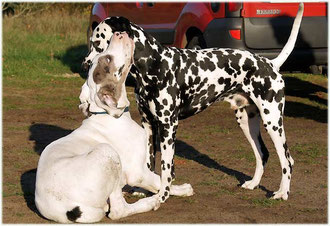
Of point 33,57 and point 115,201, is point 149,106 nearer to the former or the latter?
point 115,201

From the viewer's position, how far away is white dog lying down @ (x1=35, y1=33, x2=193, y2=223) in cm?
649

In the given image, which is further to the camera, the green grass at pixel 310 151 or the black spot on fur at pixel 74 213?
the green grass at pixel 310 151

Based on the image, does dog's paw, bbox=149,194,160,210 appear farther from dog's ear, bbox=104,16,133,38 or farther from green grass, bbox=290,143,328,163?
green grass, bbox=290,143,328,163

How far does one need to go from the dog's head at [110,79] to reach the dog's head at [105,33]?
0.33 m

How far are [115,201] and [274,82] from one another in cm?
219

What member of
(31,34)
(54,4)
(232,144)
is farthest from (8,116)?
(54,4)

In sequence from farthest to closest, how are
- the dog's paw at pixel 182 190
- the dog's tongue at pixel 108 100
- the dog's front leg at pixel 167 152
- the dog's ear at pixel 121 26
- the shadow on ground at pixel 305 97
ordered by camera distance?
the shadow on ground at pixel 305 97
the dog's paw at pixel 182 190
the dog's front leg at pixel 167 152
the dog's ear at pixel 121 26
the dog's tongue at pixel 108 100

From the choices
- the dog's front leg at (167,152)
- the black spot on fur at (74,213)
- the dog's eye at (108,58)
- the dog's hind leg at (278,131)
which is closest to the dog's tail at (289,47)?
the dog's hind leg at (278,131)

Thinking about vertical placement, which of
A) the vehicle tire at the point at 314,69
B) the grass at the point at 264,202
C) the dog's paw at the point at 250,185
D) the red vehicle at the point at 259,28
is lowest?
the dog's paw at the point at 250,185

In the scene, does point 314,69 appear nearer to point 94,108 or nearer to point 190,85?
point 190,85

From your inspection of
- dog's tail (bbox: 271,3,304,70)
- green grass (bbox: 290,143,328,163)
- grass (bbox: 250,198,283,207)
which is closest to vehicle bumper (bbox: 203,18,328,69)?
green grass (bbox: 290,143,328,163)

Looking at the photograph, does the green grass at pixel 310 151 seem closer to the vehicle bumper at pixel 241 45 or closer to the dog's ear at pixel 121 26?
the vehicle bumper at pixel 241 45

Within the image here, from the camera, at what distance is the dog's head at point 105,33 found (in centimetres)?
738

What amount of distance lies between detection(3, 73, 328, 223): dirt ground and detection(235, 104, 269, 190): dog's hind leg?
132 mm
